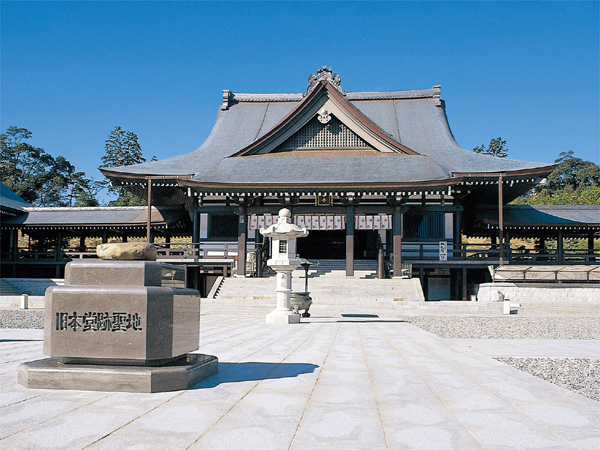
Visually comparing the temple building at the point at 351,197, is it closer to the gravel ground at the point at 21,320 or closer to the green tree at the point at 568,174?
the gravel ground at the point at 21,320

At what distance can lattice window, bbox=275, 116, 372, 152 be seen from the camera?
24641mm

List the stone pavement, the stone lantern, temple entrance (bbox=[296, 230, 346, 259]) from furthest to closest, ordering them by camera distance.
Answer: temple entrance (bbox=[296, 230, 346, 259]), the stone lantern, the stone pavement

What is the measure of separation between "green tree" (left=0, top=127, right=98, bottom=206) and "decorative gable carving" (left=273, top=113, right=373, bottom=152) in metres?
31.6

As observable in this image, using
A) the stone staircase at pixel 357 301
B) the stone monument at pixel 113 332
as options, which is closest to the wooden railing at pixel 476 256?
the stone staircase at pixel 357 301

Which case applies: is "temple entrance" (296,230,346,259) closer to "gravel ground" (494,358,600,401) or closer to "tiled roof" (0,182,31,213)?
"tiled roof" (0,182,31,213)

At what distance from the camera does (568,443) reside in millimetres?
2893

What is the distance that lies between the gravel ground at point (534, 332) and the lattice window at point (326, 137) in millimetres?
12083

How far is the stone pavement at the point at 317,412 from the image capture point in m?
2.84

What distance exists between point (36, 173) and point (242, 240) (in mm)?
42389

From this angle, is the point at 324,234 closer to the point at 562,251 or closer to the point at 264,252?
the point at 264,252

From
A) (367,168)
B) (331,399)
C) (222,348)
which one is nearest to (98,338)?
(331,399)

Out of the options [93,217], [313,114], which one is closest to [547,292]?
[313,114]

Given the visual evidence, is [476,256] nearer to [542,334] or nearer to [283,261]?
[542,334]

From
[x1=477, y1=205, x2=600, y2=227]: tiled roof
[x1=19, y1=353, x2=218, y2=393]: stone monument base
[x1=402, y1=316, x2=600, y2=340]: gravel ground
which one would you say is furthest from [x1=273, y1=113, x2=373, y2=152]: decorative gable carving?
[x1=19, y1=353, x2=218, y2=393]: stone monument base
